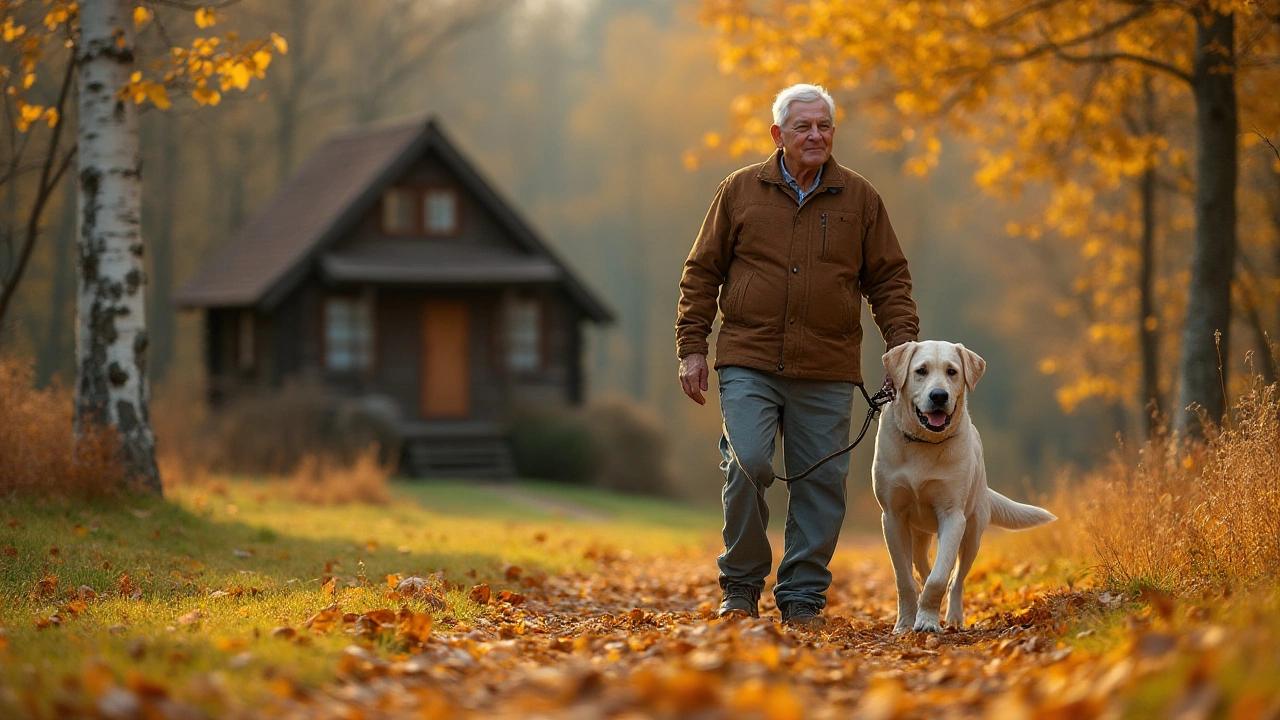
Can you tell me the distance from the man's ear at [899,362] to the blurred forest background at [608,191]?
1552 cm

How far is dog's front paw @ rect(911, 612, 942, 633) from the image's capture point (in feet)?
19.6

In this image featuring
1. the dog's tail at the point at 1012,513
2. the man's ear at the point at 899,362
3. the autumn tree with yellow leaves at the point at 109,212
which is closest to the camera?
the man's ear at the point at 899,362

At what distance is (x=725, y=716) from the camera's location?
3.22 meters

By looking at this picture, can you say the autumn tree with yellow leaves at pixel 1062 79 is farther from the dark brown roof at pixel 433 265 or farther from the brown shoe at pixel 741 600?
the dark brown roof at pixel 433 265

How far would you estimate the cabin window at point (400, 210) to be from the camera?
26453 mm

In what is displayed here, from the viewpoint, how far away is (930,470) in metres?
6.00

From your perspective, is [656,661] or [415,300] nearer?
[656,661]

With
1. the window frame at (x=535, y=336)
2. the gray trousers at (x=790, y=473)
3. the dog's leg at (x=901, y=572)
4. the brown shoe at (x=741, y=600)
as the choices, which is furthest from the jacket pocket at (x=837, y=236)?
the window frame at (x=535, y=336)

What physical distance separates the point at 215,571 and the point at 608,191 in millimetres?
41229

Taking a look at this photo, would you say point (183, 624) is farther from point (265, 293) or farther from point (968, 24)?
point (265, 293)

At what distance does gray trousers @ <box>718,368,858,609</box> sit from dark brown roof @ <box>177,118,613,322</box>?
1916 centimetres

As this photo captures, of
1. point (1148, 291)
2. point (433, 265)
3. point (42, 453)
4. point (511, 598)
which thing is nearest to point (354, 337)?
point (433, 265)

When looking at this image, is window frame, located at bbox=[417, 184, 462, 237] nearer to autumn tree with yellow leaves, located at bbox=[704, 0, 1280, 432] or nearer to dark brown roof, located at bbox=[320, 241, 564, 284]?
dark brown roof, located at bbox=[320, 241, 564, 284]

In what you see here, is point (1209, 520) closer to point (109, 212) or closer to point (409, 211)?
point (109, 212)
